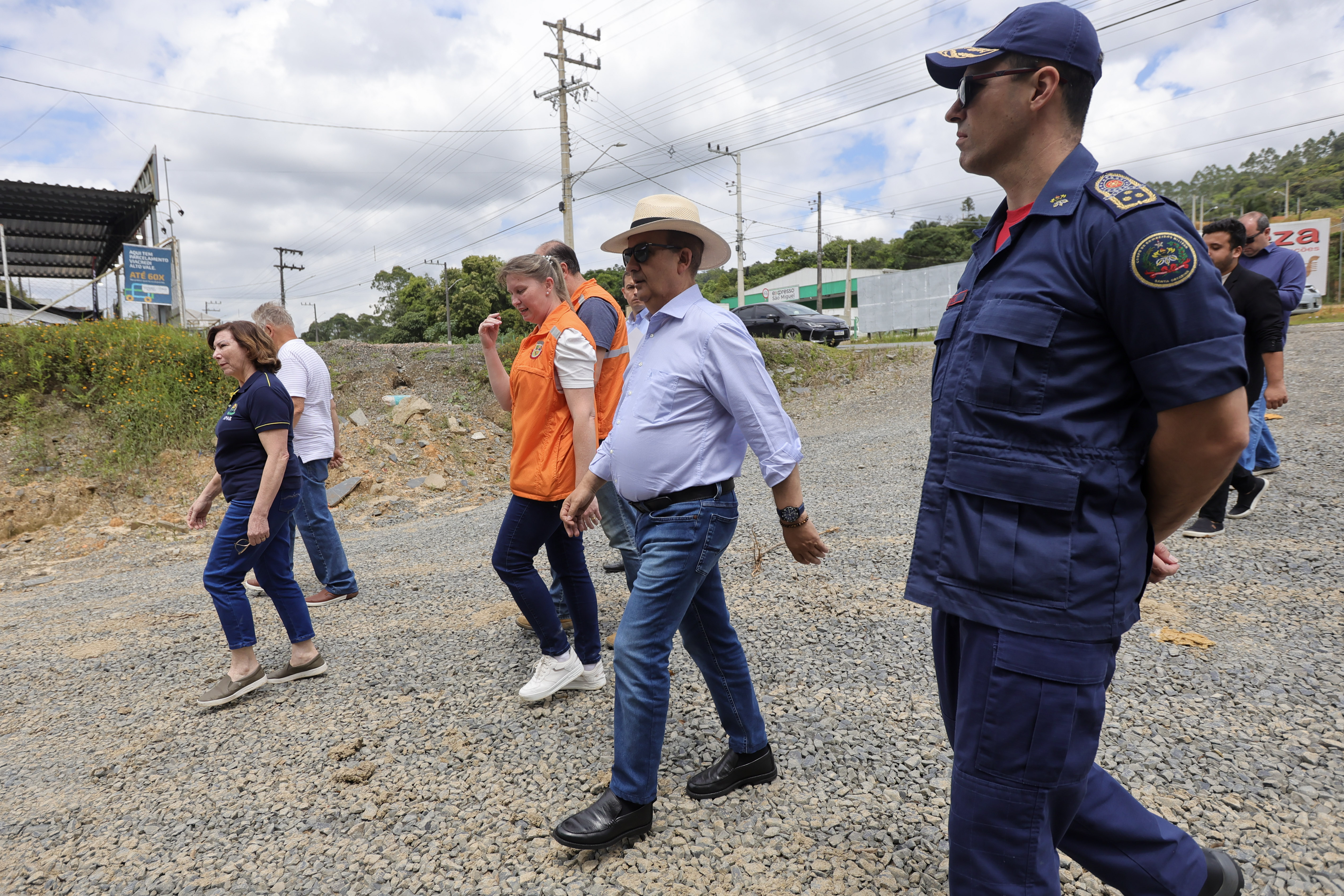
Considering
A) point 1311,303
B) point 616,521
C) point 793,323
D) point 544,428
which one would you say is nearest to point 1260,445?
point 616,521

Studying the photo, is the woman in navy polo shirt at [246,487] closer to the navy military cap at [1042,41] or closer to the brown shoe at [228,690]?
the brown shoe at [228,690]

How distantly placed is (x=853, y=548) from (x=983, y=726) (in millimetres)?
4289

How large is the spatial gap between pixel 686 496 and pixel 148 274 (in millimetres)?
19959

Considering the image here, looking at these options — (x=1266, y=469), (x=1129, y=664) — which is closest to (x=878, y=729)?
(x=1129, y=664)

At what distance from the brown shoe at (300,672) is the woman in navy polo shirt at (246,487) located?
0.08m

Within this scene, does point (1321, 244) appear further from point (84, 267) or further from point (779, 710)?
point (84, 267)

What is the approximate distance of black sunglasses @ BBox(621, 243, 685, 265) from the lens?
241cm

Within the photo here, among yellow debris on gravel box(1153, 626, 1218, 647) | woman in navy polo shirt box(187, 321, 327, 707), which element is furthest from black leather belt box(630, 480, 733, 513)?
yellow debris on gravel box(1153, 626, 1218, 647)

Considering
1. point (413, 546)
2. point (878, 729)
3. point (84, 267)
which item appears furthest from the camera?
point (84, 267)

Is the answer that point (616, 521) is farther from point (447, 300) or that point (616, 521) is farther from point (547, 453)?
point (447, 300)

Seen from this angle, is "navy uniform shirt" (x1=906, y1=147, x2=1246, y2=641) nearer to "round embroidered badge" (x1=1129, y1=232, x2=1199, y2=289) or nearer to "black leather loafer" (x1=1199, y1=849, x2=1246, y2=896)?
"round embroidered badge" (x1=1129, y1=232, x2=1199, y2=289)

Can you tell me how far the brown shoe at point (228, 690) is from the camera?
3.58 metres

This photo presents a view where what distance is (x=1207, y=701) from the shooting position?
118 inches

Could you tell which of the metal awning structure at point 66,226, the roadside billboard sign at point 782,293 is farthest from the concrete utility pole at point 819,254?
the metal awning structure at point 66,226
